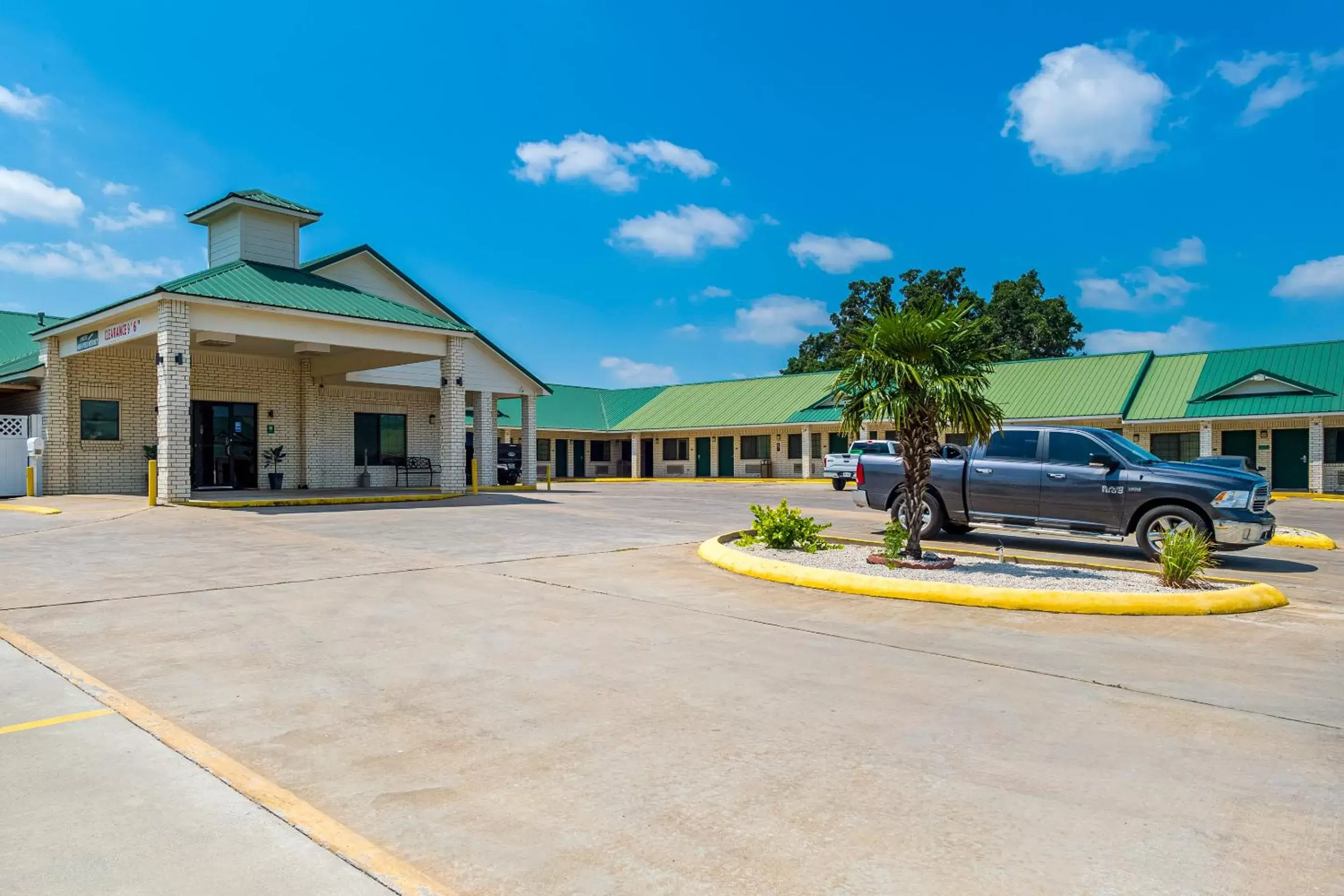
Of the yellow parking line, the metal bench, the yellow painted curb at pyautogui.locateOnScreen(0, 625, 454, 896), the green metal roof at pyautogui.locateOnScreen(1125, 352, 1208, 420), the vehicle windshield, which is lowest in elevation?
the yellow painted curb at pyautogui.locateOnScreen(0, 625, 454, 896)

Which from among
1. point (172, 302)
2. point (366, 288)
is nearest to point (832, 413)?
point (366, 288)

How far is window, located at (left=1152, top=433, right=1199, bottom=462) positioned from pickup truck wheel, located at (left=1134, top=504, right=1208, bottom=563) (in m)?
25.1

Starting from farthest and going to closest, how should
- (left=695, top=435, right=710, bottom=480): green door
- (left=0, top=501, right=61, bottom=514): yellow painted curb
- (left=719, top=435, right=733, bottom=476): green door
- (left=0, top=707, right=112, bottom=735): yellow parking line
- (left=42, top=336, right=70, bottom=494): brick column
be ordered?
1. (left=695, top=435, right=710, bottom=480): green door
2. (left=719, top=435, right=733, bottom=476): green door
3. (left=42, top=336, right=70, bottom=494): brick column
4. (left=0, top=501, right=61, bottom=514): yellow painted curb
5. (left=0, top=707, right=112, bottom=735): yellow parking line

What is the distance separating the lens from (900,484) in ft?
46.7

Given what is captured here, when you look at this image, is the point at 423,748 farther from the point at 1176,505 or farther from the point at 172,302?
the point at 172,302

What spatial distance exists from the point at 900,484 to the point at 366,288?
64.0 feet

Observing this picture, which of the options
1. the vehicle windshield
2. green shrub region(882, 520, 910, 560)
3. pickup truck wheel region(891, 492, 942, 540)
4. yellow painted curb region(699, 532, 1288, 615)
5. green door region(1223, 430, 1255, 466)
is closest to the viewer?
yellow painted curb region(699, 532, 1288, 615)

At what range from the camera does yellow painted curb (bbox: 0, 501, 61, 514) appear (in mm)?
16469

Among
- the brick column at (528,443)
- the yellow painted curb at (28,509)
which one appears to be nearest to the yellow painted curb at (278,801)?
the yellow painted curb at (28,509)

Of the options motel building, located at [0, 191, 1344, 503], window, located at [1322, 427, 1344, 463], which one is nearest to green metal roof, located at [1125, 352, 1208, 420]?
motel building, located at [0, 191, 1344, 503]

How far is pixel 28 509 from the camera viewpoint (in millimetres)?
16984

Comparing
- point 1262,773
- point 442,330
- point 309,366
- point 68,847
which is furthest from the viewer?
point 309,366

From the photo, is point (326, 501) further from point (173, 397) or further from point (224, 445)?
point (224, 445)

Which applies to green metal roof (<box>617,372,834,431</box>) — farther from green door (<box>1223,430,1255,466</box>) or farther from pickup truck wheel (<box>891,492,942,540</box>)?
pickup truck wheel (<box>891,492,942,540</box>)
